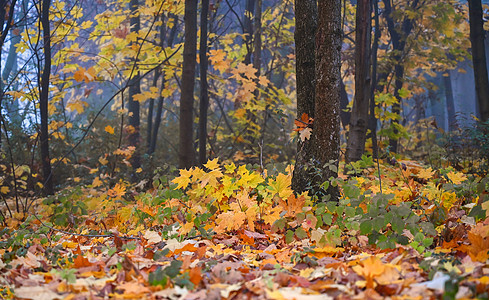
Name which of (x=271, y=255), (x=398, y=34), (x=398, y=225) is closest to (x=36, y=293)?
(x=271, y=255)

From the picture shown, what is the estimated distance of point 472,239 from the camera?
2.00 m

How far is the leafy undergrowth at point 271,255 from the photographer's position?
166 centimetres

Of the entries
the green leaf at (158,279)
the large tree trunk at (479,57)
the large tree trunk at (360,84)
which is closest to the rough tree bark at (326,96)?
the large tree trunk at (360,84)

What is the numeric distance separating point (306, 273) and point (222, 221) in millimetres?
1077

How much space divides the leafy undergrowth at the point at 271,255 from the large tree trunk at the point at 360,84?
5.00 ft

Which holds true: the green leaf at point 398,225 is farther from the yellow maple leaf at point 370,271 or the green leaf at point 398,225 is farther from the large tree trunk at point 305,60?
the large tree trunk at point 305,60

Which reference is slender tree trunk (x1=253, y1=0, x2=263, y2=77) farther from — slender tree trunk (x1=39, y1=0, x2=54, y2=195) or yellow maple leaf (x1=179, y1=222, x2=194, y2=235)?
yellow maple leaf (x1=179, y1=222, x2=194, y2=235)

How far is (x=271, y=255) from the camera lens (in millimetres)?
2430

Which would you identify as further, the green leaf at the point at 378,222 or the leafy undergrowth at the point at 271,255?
the green leaf at the point at 378,222

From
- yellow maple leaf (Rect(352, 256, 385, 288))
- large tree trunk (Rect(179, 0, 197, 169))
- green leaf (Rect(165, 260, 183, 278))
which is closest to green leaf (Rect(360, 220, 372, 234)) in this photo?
yellow maple leaf (Rect(352, 256, 385, 288))

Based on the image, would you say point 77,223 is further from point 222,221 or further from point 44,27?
point 44,27

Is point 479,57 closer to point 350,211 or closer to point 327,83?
point 327,83

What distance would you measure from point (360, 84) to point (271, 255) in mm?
3120

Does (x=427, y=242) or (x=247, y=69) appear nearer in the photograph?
(x=427, y=242)
